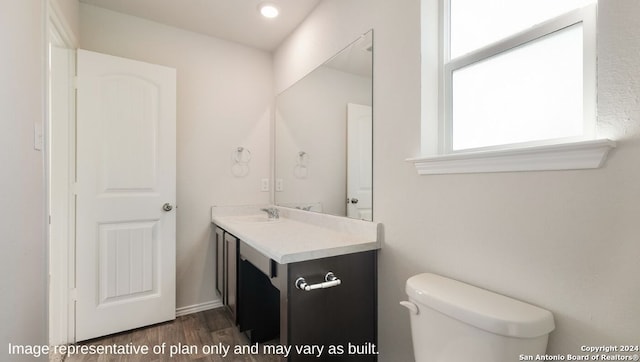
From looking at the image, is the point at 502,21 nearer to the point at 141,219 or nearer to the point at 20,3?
the point at 20,3

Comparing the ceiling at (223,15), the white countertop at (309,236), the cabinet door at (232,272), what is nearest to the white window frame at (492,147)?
the white countertop at (309,236)

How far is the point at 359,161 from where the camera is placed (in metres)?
1.68

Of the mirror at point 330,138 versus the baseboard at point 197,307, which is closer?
the mirror at point 330,138

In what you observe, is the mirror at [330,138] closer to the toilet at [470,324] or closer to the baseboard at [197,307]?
the toilet at [470,324]

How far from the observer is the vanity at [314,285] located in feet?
4.14

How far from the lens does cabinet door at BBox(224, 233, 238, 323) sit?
6.23 feet

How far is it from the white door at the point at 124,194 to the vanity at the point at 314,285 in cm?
70

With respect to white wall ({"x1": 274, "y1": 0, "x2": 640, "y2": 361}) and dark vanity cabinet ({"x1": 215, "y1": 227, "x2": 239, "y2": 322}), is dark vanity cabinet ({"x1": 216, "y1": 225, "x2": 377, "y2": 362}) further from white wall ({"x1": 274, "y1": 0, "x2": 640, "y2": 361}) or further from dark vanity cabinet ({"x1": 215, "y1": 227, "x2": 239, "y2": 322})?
dark vanity cabinet ({"x1": 215, "y1": 227, "x2": 239, "y2": 322})

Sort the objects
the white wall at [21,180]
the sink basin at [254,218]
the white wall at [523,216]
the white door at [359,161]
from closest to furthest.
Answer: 1. the white wall at [523,216]
2. the white wall at [21,180]
3. the white door at [359,161]
4. the sink basin at [254,218]

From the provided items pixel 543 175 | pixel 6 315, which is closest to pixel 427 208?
pixel 543 175

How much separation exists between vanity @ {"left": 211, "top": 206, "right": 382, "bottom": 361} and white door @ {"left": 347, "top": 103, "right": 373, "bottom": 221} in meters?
0.10

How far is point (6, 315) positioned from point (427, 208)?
1.62 m

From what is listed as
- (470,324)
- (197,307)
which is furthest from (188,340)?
(470,324)

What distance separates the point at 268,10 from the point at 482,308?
2.24 meters
